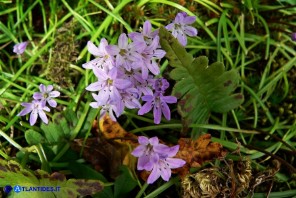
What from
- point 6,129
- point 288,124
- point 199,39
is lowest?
point 288,124

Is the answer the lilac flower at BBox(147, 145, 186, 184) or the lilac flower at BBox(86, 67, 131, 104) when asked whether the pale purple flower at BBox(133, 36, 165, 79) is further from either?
the lilac flower at BBox(147, 145, 186, 184)

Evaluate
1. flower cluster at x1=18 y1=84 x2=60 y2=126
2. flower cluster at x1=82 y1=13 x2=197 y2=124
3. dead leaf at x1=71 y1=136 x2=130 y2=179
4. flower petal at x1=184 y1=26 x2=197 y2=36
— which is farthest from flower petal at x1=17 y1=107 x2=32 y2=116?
flower petal at x1=184 y1=26 x2=197 y2=36

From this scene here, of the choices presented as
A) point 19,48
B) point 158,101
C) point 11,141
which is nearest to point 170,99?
point 158,101

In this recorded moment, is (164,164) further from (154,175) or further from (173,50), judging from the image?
(173,50)

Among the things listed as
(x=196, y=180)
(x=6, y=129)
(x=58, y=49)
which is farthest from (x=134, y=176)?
(x=58, y=49)

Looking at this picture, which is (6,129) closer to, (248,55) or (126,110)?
(126,110)

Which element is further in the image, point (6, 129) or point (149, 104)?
point (6, 129)
